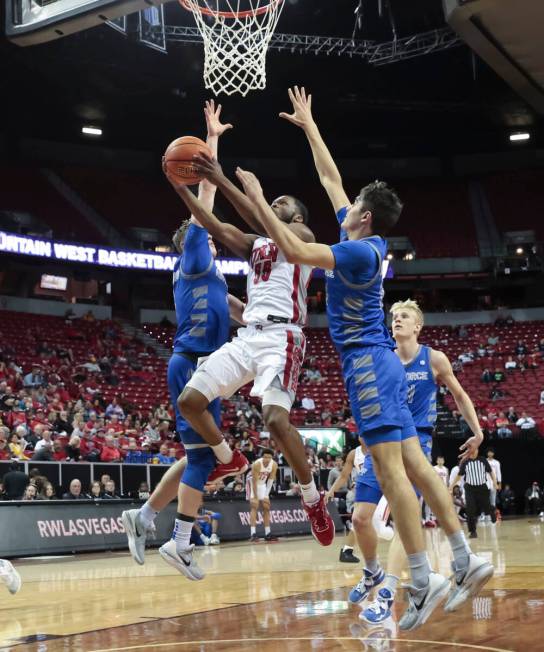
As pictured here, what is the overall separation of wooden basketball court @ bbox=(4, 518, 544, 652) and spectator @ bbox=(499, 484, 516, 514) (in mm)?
17475

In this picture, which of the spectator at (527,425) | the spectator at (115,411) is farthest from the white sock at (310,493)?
the spectator at (527,425)

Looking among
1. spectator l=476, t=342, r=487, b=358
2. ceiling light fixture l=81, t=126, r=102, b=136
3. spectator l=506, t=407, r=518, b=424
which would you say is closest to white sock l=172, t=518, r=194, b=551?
spectator l=506, t=407, r=518, b=424

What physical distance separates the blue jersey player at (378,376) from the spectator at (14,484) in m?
9.64

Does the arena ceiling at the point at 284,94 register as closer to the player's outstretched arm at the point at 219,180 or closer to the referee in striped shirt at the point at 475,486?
the referee in striped shirt at the point at 475,486

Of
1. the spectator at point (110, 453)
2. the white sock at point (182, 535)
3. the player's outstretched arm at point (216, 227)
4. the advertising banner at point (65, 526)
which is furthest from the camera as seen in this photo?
the spectator at point (110, 453)

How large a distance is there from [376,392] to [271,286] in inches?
59.5

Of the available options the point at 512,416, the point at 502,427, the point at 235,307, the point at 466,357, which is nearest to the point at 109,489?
the point at 235,307

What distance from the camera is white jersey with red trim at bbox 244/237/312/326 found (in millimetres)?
6203

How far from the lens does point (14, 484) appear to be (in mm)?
13695

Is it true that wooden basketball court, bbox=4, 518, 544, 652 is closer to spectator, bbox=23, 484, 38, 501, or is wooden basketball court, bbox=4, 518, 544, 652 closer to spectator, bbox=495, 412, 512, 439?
spectator, bbox=23, 484, 38, 501

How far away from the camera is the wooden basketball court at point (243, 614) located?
468 centimetres

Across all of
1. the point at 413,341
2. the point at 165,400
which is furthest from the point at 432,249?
the point at 413,341

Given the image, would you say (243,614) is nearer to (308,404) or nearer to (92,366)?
(92,366)

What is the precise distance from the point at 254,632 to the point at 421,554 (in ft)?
3.52
